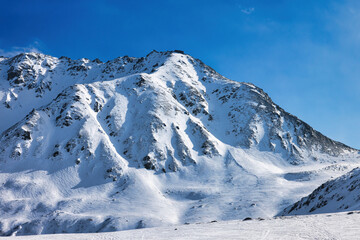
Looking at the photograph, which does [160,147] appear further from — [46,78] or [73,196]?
[46,78]

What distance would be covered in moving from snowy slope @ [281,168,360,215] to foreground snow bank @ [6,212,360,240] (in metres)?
9.22

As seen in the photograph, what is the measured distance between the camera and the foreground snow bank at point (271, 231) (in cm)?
1702

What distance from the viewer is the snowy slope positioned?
31.4 m

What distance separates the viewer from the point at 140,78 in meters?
135

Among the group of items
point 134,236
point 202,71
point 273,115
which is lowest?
point 134,236

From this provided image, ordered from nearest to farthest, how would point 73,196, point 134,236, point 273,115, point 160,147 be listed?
1. point 134,236
2. point 73,196
3. point 160,147
4. point 273,115

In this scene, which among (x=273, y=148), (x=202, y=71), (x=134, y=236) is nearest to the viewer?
(x=134, y=236)

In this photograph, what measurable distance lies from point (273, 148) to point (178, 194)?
51.0 meters

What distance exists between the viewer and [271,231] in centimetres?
1853

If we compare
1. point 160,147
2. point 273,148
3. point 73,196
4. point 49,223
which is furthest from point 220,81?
point 49,223

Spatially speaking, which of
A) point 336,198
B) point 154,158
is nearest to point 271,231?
point 336,198

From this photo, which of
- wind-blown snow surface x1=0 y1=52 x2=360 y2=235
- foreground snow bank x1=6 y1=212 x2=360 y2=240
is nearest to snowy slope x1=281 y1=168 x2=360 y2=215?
foreground snow bank x1=6 y1=212 x2=360 y2=240

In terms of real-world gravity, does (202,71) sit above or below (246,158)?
above

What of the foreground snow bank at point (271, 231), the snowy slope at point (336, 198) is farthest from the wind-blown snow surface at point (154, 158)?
the foreground snow bank at point (271, 231)
